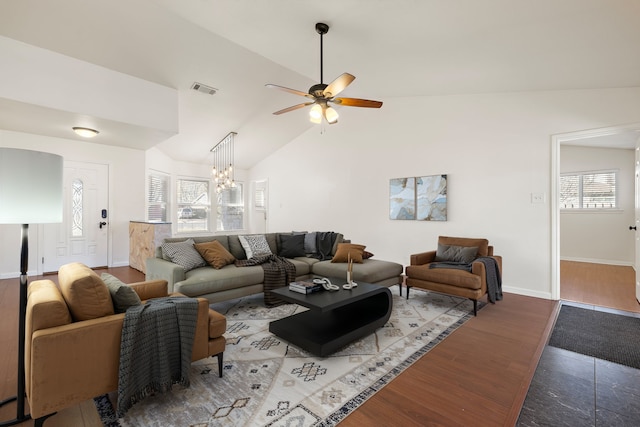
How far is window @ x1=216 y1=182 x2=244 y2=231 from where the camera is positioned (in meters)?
8.88

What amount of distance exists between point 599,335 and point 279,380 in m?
3.07

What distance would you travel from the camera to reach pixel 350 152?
6320 millimetres

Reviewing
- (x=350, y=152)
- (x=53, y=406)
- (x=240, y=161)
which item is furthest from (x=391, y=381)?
(x=240, y=161)

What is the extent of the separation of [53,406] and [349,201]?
17.6 feet

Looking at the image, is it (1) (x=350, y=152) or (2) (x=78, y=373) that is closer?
(2) (x=78, y=373)

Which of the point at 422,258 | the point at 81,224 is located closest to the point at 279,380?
the point at 422,258

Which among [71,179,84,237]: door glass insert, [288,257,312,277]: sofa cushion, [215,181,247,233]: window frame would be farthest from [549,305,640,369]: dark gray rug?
[215,181,247,233]: window frame

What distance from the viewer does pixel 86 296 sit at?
1.70 m

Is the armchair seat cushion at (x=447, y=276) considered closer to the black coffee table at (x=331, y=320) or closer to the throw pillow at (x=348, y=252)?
the throw pillow at (x=348, y=252)

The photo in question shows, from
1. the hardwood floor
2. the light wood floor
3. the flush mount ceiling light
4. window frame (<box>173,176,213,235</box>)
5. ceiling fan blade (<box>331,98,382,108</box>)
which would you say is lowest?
the light wood floor

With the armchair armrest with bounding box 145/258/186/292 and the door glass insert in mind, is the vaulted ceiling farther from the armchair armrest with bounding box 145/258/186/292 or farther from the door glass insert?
the armchair armrest with bounding box 145/258/186/292

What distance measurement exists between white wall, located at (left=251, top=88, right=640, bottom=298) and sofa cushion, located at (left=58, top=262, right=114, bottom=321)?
181 inches

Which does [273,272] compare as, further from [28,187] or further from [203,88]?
[203,88]

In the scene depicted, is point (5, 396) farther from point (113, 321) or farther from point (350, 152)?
point (350, 152)
